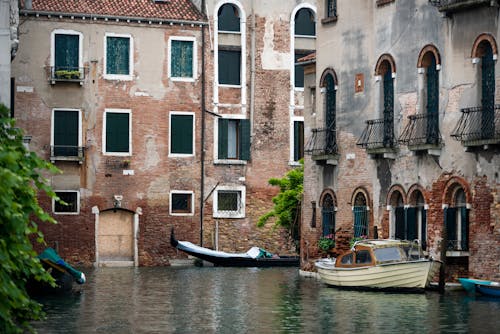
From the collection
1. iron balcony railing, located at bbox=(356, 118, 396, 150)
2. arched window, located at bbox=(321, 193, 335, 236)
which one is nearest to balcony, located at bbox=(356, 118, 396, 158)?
iron balcony railing, located at bbox=(356, 118, 396, 150)

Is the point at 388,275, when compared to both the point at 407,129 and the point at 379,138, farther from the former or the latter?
the point at 379,138

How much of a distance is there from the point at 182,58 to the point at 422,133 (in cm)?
1604

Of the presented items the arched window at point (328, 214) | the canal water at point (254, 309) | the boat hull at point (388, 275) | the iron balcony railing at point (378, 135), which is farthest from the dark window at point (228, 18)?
the boat hull at point (388, 275)

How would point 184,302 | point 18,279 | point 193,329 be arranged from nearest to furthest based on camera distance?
point 18,279 < point 193,329 < point 184,302

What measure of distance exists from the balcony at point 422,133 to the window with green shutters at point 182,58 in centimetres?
1497

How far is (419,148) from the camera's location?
3166 centimetres

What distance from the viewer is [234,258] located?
4425 centimetres

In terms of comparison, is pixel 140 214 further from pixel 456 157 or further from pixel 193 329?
pixel 193 329

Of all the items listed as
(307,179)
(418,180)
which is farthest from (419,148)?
(307,179)

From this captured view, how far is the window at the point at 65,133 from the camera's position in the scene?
146ft

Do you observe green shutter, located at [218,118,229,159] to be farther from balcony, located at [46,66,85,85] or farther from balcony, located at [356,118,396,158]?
balcony, located at [356,118,396,158]

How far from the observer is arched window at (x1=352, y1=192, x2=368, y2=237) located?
3509 cm

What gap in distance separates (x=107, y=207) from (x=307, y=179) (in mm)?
9689

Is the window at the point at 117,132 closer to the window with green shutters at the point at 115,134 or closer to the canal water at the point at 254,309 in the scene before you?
the window with green shutters at the point at 115,134
